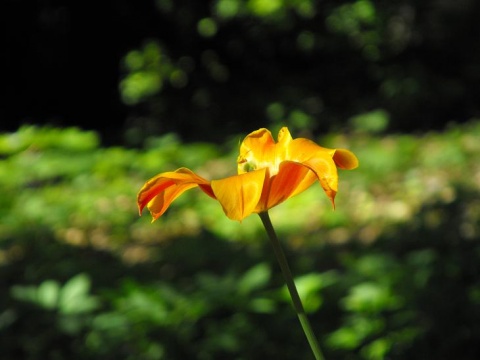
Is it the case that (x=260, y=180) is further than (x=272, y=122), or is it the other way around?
(x=272, y=122)

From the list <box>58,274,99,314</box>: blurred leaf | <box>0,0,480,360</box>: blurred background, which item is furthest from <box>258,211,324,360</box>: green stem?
<box>58,274,99,314</box>: blurred leaf

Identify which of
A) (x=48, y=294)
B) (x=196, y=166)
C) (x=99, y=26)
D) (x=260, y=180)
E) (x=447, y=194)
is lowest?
(x=260, y=180)

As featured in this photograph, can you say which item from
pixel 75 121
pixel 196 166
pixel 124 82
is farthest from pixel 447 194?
pixel 75 121

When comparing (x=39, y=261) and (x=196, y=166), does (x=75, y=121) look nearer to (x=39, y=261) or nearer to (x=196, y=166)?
(x=196, y=166)

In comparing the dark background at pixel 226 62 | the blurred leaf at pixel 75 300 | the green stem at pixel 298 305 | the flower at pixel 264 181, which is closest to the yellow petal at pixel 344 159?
the flower at pixel 264 181

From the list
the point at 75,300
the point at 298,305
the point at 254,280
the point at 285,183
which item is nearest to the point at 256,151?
the point at 285,183

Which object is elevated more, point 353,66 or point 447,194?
point 353,66

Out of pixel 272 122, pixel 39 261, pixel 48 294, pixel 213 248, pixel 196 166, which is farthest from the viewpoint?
pixel 272 122

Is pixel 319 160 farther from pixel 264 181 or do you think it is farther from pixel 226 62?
pixel 226 62
